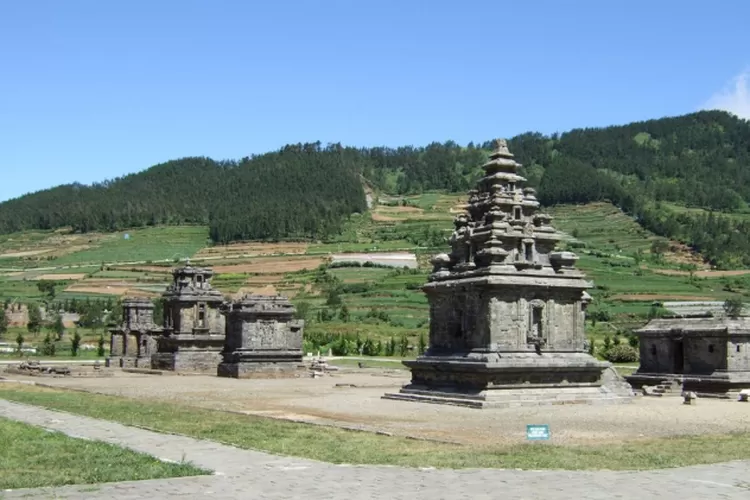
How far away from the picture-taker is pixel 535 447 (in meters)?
16.7

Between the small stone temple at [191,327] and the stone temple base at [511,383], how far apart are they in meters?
26.1

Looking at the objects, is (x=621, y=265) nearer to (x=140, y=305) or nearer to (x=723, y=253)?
(x=723, y=253)

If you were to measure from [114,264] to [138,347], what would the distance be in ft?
241

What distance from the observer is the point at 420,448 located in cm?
1647

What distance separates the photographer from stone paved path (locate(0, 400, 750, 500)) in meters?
11.5

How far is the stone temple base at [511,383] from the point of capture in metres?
28.1

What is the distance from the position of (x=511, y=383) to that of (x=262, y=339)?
74.8ft

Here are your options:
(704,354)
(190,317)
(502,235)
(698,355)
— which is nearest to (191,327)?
(190,317)

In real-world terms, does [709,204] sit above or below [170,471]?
above

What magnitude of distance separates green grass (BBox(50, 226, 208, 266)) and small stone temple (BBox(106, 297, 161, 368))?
73.2 meters

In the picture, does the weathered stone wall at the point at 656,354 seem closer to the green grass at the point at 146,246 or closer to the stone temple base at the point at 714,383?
the stone temple base at the point at 714,383

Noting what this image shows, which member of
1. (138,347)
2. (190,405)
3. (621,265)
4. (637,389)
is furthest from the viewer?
(621,265)

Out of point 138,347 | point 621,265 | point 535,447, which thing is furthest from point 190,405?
point 621,265

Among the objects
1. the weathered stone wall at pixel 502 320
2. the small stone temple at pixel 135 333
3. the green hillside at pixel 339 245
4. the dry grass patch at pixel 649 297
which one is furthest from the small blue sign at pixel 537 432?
the dry grass patch at pixel 649 297
